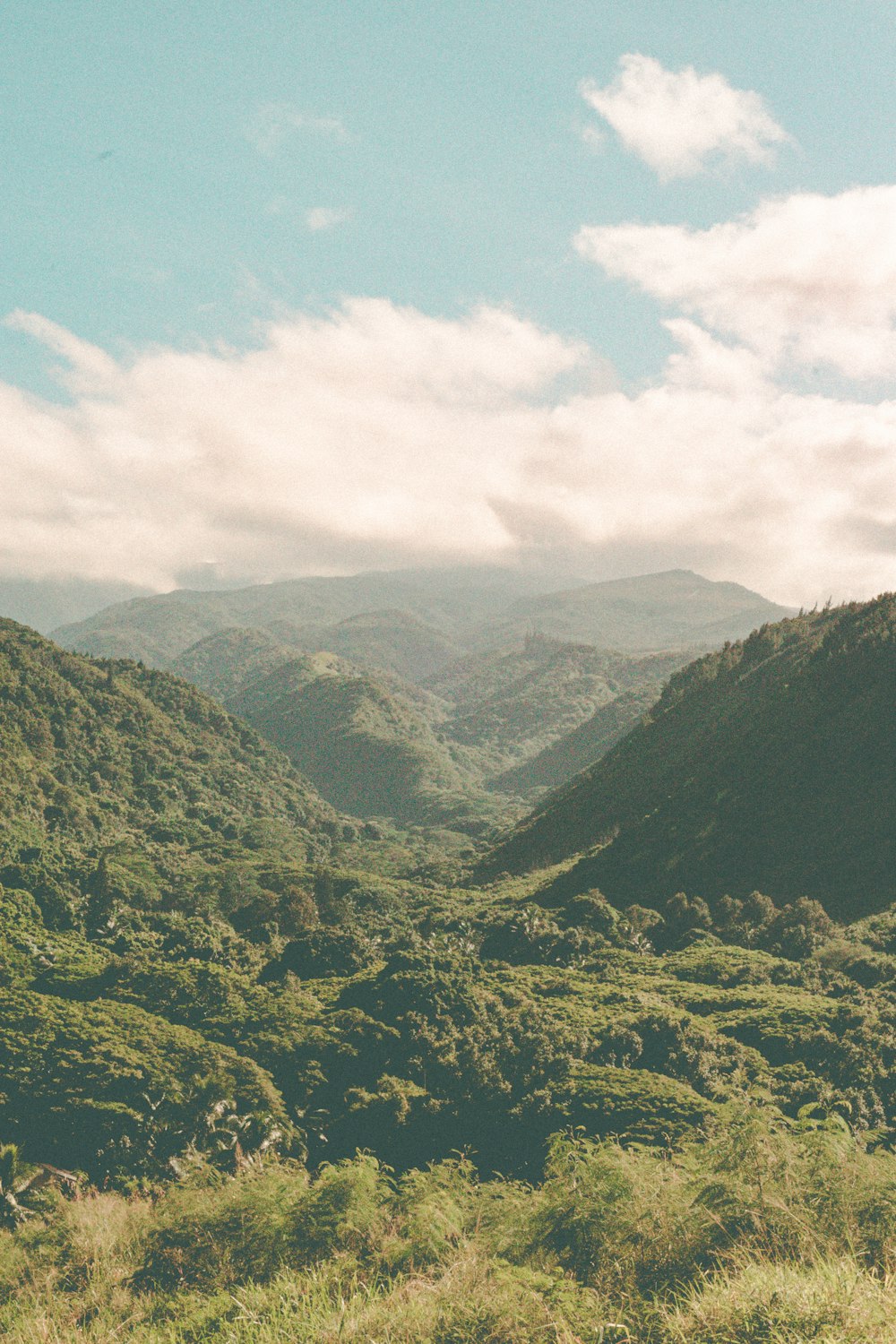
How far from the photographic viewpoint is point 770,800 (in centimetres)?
6975

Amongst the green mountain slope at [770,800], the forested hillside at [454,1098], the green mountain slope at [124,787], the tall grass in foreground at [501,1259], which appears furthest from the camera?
the green mountain slope at [124,787]

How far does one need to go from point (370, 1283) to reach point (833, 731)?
229ft

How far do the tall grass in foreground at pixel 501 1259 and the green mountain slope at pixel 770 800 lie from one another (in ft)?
151

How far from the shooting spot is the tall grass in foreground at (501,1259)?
1109 centimetres

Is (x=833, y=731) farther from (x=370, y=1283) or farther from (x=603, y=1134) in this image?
(x=370, y=1283)

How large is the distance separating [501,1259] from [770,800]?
61178mm

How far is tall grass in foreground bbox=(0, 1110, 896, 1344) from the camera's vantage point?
1109 cm

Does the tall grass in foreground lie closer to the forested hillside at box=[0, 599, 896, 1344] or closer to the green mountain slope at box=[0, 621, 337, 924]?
the forested hillside at box=[0, 599, 896, 1344]

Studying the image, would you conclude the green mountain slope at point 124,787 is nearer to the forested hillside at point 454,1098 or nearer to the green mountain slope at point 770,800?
the forested hillside at point 454,1098

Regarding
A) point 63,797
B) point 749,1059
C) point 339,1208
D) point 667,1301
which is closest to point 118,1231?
point 339,1208

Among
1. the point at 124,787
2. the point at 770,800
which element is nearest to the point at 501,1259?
the point at 770,800

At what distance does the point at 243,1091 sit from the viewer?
110 feet

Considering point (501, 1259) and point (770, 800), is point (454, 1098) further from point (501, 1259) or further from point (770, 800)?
point (770, 800)

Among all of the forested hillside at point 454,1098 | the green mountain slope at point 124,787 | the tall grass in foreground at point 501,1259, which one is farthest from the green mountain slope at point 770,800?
the tall grass in foreground at point 501,1259
